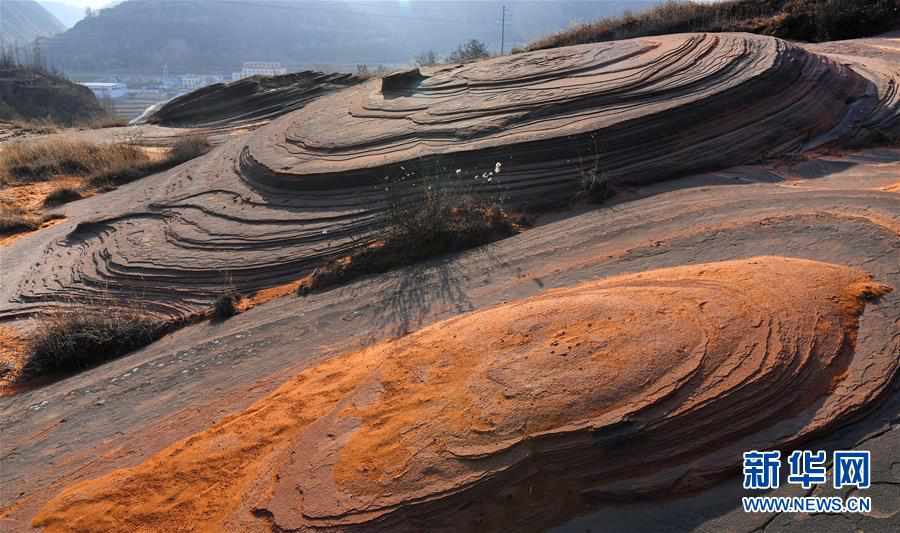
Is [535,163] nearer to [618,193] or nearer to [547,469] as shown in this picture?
[618,193]

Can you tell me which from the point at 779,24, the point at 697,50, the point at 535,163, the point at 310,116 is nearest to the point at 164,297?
the point at 535,163

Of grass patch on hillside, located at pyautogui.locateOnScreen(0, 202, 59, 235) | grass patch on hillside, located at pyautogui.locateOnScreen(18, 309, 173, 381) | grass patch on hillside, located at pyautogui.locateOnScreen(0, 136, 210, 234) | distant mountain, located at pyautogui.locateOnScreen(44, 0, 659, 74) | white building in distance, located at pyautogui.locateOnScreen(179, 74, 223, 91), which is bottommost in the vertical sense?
grass patch on hillside, located at pyautogui.locateOnScreen(18, 309, 173, 381)

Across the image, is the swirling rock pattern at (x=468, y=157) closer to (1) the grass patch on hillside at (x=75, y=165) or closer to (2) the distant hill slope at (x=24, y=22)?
(1) the grass patch on hillside at (x=75, y=165)

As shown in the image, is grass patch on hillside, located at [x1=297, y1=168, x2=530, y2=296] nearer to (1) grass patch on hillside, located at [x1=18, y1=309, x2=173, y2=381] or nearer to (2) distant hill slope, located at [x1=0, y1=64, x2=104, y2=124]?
(1) grass patch on hillside, located at [x1=18, y1=309, x2=173, y2=381]

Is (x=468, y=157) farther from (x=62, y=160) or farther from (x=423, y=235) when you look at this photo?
(x=62, y=160)

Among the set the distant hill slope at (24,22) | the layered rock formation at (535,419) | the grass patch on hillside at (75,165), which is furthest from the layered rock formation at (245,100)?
the distant hill slope at (24,22)

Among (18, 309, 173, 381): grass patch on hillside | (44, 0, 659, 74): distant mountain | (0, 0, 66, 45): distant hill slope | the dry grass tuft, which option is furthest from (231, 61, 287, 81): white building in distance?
(0, 0, 66, 45): distant hill slope
